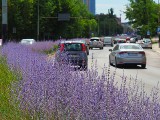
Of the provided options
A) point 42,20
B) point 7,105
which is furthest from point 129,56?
Answer: point 42,20

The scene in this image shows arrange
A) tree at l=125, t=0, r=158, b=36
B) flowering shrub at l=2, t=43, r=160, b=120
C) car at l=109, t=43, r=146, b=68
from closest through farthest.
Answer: flowering shrub at l=2, t=43, r=160, b=120 < car at l=109, t=43, r=146, b=68 < tree at l=125, t=0, r=158, b=36

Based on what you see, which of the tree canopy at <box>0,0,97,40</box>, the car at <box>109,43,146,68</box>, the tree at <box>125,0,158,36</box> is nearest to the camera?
the car at <box>109,43,146,68</box>

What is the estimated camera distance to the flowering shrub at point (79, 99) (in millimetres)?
4639

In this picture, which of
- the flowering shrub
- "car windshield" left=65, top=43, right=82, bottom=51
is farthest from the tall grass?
"car windshield" left=65, top=43, right=82, bottom=51

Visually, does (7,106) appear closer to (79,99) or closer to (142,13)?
(79,99)

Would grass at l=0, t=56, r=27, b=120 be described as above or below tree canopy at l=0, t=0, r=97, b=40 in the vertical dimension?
below

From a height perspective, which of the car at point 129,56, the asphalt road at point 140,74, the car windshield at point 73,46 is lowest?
the asphalt road at point 140,74

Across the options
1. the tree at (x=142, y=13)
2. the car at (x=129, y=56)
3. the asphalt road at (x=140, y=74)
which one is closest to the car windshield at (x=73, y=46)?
the asphalt road at (x=140, y=74)

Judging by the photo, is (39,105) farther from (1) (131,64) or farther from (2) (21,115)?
(1) (131,64)

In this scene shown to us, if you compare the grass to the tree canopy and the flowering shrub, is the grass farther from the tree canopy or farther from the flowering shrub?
the tree canopy

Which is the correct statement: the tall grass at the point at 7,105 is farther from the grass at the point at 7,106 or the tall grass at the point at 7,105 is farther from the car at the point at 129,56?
the car at the point at 129,56

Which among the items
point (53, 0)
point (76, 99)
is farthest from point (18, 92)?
point (53, 0)

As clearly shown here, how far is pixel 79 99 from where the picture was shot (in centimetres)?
533

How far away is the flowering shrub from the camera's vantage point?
464 centimetres
